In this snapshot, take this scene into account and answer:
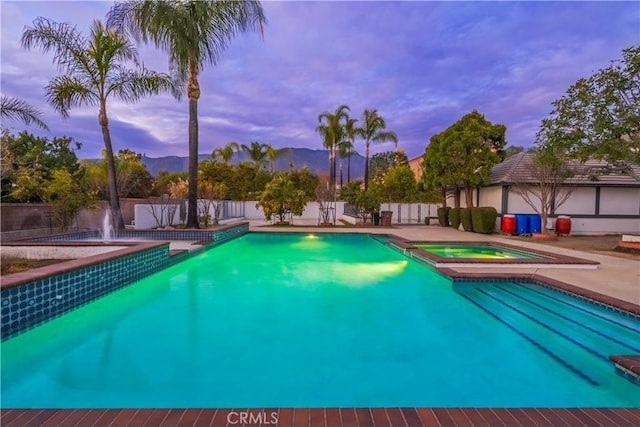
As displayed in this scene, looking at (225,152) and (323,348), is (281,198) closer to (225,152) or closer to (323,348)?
(323,348)

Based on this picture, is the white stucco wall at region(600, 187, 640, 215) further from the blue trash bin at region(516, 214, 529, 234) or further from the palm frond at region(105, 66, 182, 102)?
the palm frond at region(105, 66, 182, 102)

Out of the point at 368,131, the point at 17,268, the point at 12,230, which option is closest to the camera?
the point at 17,268

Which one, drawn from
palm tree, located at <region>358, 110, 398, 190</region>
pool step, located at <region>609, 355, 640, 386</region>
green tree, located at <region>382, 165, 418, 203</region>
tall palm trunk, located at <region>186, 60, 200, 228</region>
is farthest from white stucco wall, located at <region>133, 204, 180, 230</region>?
green tree, located at <region>382, 165, 418, 203</region>

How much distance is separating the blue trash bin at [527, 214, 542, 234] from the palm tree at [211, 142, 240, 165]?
24872 millimetres

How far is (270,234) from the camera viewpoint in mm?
14250

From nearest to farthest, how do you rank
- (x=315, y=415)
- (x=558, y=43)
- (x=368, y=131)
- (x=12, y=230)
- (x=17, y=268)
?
(x=315, y=415) < (x=17, y=268) < (x=12, y=230) < (x=558, y=43) < (x=368, y=131)

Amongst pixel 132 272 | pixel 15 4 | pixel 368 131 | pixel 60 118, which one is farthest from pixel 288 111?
pixel 132 272

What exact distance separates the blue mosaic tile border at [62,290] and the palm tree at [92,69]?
6614 mm

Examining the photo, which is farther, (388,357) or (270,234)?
(270,234)

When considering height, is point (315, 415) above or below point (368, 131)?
below

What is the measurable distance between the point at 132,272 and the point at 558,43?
15109 millimetres

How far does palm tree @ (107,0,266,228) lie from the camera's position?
10.2 meters

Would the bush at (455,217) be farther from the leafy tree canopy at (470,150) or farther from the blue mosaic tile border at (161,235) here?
the blue mosaic tile border at (161,235)

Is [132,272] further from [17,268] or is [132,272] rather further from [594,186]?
[594,186]
